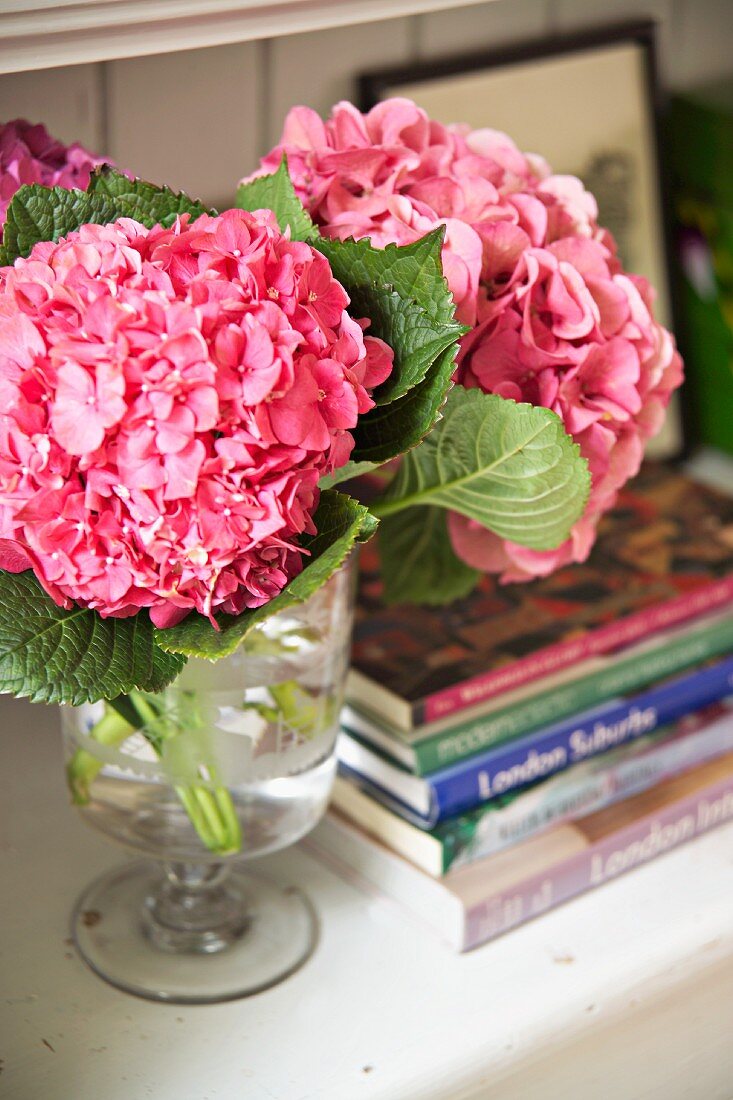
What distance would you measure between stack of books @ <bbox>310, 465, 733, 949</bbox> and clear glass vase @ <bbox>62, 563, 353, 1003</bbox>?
6 centimetres

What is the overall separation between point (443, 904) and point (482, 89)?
500 millimetres

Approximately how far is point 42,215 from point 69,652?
0.15 meters

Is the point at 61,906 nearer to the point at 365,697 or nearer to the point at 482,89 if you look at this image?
the point at 365,697

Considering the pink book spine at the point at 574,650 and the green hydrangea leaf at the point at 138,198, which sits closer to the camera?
the green hydrangea leaf at the point at 138,198

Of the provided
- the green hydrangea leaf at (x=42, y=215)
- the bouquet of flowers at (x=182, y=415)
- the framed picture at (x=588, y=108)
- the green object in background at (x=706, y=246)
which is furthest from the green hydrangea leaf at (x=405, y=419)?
the green object in background at (x=706, y=246)

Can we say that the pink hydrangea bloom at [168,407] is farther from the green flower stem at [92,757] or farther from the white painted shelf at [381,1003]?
the white painted shelf at [381,1003]

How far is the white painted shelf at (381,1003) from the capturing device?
21.5 inches

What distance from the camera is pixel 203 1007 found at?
579 millimetres

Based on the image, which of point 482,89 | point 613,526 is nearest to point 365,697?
point 613,526

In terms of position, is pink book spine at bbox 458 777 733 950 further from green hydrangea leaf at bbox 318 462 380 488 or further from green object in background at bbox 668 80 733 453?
green object in background at bbox 668 80 733 453

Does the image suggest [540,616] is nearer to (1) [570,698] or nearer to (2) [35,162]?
(1) [570,698]

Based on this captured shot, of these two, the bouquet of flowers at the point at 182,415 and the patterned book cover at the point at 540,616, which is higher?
the bouquet of flowers at the point at 182,415

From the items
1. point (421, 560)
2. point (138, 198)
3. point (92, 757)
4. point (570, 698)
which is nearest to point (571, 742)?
point (570, 698)

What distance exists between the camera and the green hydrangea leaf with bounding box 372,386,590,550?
1.54ft
